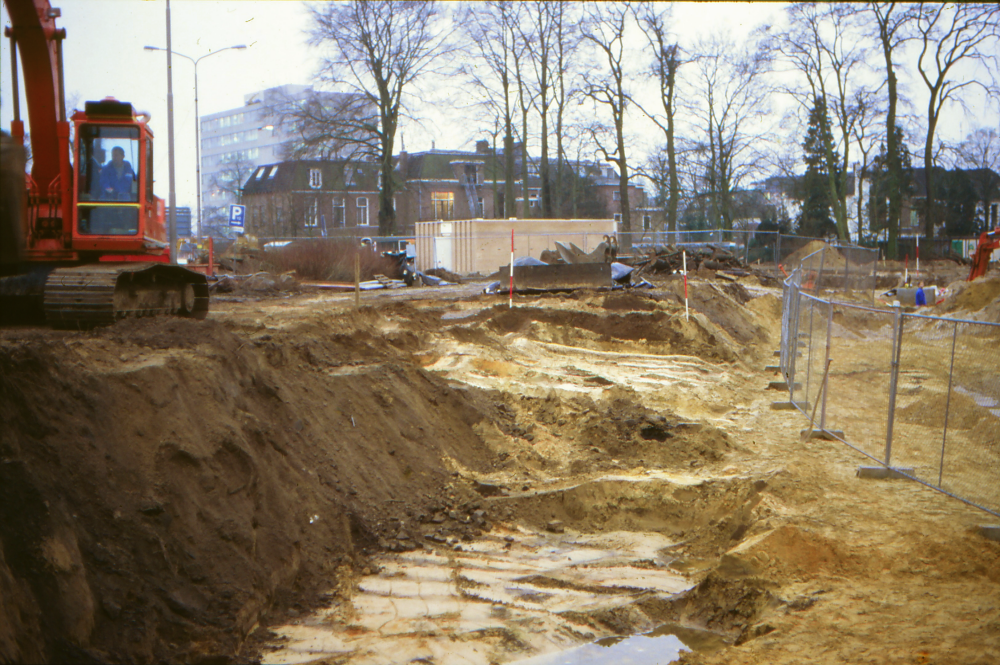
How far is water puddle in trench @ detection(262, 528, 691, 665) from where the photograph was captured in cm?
444

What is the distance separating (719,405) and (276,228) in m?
32.4

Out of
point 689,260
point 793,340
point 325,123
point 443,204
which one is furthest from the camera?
point 443,204

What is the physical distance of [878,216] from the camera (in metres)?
48.2

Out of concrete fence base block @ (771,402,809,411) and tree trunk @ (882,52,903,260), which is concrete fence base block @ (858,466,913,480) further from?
tree trunk @ (882,52,903,260)

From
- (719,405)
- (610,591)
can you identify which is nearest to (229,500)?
(610,591)

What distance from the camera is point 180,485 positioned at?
5.06 metres

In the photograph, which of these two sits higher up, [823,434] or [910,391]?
[910,391]

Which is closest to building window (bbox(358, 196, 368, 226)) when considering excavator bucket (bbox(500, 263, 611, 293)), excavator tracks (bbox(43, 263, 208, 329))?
excavator bucket (bbox(500, 263, 611, 293))

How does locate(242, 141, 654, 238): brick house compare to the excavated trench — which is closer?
the excavated trench

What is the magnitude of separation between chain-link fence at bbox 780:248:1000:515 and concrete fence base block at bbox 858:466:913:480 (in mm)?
61

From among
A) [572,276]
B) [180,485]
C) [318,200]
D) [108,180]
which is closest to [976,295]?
[572,276]

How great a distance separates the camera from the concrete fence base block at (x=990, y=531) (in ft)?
18.6

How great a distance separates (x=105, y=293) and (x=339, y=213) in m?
43.1

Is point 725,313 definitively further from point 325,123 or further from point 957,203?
point 957,203
